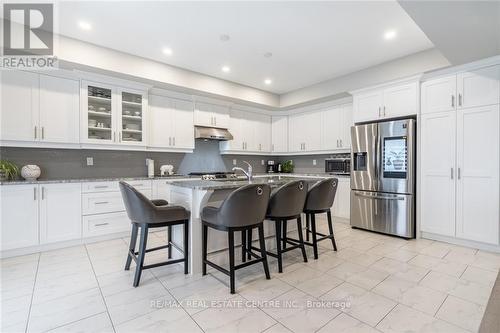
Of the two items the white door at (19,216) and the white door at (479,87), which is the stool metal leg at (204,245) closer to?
the white door at (19,216)

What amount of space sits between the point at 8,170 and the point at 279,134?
5.01m

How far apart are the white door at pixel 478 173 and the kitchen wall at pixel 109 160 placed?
422 centimetres

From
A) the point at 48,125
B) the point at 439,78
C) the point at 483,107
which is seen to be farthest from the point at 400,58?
the point at 48,125

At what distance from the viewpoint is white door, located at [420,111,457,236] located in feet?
11.4

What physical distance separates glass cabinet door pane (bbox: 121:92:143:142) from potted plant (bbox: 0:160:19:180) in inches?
54.9

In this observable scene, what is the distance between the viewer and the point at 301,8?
2678 millimetres

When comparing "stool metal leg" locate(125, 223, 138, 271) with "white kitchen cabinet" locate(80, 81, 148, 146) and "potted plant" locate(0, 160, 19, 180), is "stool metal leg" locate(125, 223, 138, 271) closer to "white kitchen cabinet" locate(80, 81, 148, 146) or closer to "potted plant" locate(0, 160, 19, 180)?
"white kitchen cabinet" locate(80, 81, 148, 146)

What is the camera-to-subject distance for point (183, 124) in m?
4.73

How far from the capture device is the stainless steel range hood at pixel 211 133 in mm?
4840

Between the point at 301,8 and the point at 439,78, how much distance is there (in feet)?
7.90

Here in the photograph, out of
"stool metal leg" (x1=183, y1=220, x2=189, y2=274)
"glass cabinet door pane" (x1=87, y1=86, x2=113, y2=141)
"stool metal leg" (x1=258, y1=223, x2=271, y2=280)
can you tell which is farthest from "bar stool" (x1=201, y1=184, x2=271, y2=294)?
"glass cabinet door pane" (x1=87, y1=86, x2=113, y2=141)

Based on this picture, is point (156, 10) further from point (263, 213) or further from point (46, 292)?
point (46, 292)

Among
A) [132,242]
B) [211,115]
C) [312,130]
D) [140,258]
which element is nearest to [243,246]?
[140,258]

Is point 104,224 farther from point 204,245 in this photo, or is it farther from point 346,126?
point 346,126
